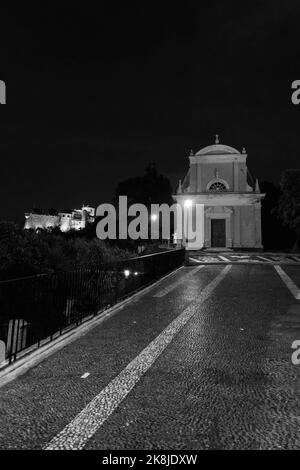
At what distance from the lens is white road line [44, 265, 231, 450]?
3.31 m

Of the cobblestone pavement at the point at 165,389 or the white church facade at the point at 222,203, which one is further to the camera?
the white church facade at the point at 222,203

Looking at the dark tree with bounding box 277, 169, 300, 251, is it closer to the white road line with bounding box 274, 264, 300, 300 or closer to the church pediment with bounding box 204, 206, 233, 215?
the church pediment with bounding box 204, 206, 233, 215

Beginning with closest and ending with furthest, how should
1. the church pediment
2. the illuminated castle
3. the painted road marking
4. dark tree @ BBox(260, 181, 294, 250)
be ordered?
the painted road marking, the church pediment, dark tree @ BBox(260, 181, 294, 250), the illuminated castle

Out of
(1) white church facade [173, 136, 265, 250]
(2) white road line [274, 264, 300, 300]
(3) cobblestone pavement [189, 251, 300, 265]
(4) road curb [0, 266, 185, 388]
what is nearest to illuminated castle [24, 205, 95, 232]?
(1) white church facade [173, 136, 265, 250]

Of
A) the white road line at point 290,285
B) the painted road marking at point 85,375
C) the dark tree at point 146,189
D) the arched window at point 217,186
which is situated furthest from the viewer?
the dark tree at point 146,189

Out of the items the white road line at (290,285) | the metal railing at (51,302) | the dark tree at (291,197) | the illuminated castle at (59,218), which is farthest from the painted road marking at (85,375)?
the illuminated castle at (59,218)

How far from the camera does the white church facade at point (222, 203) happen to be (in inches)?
1531

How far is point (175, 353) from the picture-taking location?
228 inches

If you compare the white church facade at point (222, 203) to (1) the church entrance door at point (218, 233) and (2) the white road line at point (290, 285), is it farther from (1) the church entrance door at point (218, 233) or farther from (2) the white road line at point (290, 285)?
(2) the white road line at point (290, 285)

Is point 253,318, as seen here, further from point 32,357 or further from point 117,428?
point 117,428

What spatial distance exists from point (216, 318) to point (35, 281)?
3.84m

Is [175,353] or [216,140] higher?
[216,140]

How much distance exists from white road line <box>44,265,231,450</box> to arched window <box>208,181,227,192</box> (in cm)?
3410
